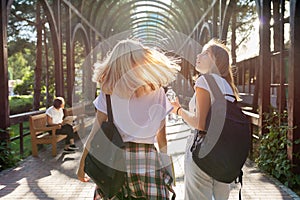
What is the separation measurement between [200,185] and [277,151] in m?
3.14

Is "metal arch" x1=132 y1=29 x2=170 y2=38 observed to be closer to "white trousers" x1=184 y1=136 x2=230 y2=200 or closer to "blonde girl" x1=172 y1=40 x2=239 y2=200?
"blonde girl" x1=172 y1=40 x2=239 y2=200

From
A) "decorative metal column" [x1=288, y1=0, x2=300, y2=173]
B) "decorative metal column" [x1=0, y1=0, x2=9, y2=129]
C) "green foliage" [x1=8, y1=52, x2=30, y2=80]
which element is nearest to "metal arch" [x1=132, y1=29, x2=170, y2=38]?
"green foliage" [x1=8, y1=52, x2=30, y2=80]

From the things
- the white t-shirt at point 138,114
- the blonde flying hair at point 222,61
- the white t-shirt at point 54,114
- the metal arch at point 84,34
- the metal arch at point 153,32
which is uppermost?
the metal arch at point 153,32

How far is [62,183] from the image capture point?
489 cm

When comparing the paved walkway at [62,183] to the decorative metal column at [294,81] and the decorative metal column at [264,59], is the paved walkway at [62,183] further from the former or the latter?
the decorative metal column at [264,59]

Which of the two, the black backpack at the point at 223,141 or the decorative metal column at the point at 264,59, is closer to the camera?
the black backpack at the point at 223,141

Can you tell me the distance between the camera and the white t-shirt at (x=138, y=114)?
1.88 meters

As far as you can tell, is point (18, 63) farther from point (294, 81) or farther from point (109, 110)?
point (109, 110)

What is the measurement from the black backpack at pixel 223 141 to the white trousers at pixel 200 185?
141 millimetres

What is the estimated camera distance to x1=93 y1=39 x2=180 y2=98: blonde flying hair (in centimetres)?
185

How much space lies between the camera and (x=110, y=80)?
186 cm

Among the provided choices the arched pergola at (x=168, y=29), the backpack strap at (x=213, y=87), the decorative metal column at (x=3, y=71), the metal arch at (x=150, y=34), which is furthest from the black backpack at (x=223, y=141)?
the metal arch at (x=150, y=34)

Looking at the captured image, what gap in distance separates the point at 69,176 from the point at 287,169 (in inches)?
115

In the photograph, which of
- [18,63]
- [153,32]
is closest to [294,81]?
[153,32]
